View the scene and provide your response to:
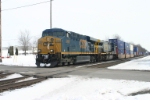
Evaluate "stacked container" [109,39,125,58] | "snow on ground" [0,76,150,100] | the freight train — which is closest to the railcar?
the freight train

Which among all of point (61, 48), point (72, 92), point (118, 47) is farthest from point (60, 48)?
point (118, 47)

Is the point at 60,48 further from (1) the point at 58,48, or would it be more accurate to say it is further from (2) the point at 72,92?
(2) the point at 72,92

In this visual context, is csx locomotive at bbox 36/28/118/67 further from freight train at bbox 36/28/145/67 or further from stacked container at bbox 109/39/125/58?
stacked container at bbox 109/39/125/58

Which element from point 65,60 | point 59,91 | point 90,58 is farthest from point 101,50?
point 59,91

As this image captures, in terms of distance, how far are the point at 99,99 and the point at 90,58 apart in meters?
22.4

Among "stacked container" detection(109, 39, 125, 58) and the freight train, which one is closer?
the freight train

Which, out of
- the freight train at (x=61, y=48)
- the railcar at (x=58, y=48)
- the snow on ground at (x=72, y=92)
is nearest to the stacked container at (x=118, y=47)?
the freight train at (x=61, y=48)

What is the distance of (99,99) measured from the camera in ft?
24.6

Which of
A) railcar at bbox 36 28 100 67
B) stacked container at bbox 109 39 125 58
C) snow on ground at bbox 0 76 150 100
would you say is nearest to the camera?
snow on ground at bbox 0 76 150 100

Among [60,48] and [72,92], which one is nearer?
[72,92]

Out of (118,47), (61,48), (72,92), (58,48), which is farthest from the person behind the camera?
(118,47)

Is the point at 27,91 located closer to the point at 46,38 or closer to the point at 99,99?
the point at 99,99

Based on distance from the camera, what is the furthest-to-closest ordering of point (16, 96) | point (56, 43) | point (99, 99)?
point (56, 43) < point (16, 96) < point (99, 99)

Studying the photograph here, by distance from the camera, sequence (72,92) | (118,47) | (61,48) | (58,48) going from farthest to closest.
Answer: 1. (118,47)
2. (61,48)
3. (58,48)
4. (72,92)
